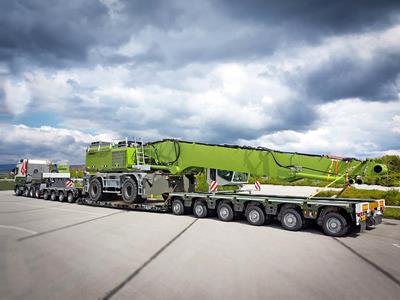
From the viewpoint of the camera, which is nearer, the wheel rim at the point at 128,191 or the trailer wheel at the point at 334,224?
the trailer wheel at the point at 334,224

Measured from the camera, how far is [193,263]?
20.7 feet

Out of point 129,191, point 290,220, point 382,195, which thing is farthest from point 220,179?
point 382,195

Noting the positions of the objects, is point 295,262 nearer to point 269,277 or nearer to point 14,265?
point 269,277

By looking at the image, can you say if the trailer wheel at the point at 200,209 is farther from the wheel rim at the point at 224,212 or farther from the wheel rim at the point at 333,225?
the wheel rim at the point at 333,225

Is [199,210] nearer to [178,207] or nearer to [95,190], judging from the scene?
[178,207]

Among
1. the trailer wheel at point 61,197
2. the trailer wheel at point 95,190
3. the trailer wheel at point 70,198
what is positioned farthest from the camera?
the trailer wheel at point 61,197

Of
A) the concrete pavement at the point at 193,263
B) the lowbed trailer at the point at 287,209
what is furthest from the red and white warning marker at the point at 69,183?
the concrete pavement at the point at 193,263

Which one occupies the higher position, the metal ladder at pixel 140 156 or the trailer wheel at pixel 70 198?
the metal ladder at pixel 140 156

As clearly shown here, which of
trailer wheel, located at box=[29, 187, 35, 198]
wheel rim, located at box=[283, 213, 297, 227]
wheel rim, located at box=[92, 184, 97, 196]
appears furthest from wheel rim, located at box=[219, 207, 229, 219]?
trailer wheel, located at box=[29, 187, 35, 198]

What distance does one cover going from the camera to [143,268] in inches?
234

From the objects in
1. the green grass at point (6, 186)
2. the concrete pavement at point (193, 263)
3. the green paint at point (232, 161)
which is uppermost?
the green paint at point (232, 161)

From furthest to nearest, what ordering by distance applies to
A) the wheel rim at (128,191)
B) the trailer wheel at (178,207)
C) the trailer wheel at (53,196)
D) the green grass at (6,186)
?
the green grass at (6,186)
the trailer wheel at (53,196)
the wheel rim at (128,191)
the trailer wheel at (178,207)

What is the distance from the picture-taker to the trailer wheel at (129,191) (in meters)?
15.1

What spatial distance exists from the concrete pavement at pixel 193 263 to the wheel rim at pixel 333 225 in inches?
13.8
